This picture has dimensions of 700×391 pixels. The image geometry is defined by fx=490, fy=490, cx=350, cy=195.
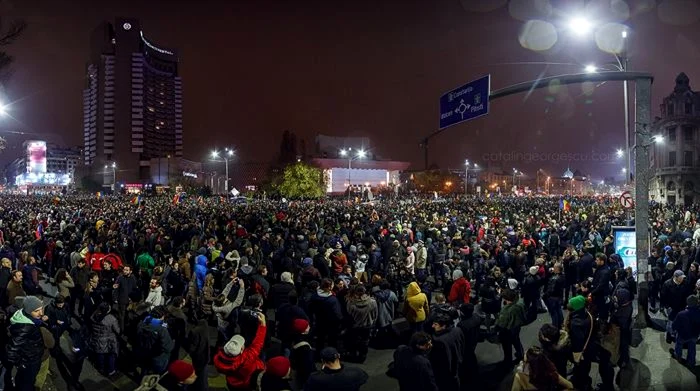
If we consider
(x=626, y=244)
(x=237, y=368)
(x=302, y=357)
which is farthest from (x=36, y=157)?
(x=237, y=368)

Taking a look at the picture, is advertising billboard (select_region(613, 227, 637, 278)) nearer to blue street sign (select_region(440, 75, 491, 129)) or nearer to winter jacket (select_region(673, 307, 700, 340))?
winter jacket (select_region(673, 307, 700, 340))

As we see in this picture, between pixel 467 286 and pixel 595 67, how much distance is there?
18.6 ft

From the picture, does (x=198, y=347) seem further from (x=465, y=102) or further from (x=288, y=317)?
(x=465, y=102)

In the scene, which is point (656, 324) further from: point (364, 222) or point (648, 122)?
point (364, 222)

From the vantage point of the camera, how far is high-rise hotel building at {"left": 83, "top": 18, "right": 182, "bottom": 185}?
144 m

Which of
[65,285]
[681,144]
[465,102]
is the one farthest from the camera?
[681,144]

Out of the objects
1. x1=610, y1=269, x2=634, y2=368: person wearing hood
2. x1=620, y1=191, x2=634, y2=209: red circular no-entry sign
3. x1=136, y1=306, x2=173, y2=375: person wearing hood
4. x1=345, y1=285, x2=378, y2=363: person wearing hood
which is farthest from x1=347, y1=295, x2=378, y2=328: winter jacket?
x1=620, y1=191, x2=634, y2=209: red circular no-entry sign

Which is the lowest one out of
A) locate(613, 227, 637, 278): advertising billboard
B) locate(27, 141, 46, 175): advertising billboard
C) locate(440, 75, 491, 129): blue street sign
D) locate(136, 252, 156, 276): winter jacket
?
locate(136, 252, 156, 276): winter jacket

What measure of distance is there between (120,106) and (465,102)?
157 metres

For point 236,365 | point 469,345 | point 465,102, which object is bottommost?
point 469,345

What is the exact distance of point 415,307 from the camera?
891cm

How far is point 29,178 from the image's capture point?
142625 mm

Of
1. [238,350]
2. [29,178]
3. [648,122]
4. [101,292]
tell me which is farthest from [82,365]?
[29,178]

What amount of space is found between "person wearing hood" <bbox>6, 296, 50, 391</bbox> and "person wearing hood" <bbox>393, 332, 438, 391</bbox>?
4781mm
